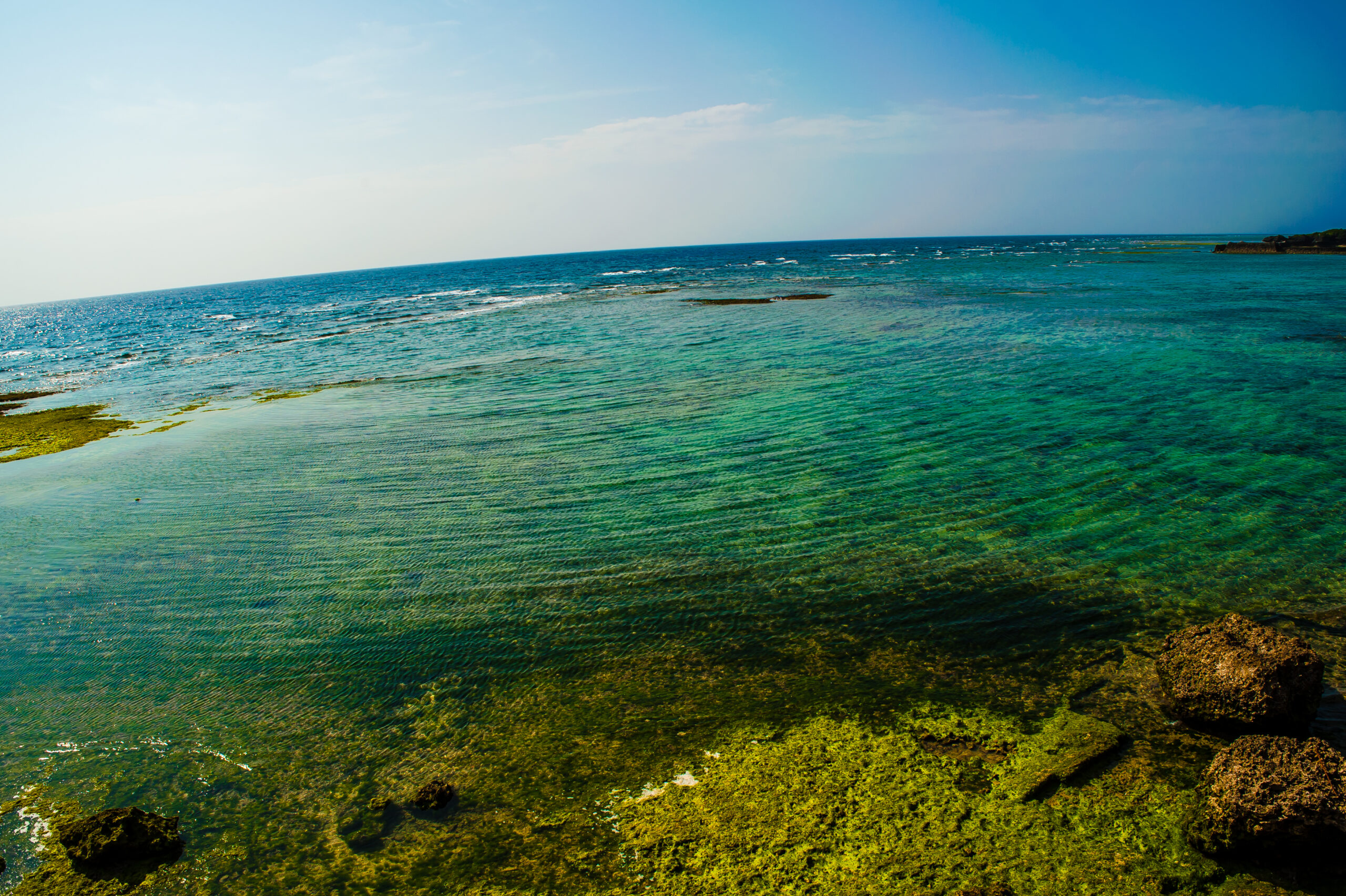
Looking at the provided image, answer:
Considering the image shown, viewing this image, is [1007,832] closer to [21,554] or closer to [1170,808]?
[1170,808]

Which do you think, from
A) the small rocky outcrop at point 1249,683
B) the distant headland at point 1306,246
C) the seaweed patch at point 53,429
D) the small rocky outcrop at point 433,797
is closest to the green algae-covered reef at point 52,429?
the seaweed patch at point 53,429

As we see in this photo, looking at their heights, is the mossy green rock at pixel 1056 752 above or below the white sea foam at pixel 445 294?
below

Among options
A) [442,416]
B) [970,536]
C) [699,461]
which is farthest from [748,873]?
[442,416]

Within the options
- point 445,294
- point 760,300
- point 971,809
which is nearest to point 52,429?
point 971,809

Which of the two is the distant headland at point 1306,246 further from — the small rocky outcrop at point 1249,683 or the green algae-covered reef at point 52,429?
the green algae-covered reef at point 52,429

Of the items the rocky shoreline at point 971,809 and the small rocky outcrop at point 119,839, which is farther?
the small rocky outcrop at point 119,839

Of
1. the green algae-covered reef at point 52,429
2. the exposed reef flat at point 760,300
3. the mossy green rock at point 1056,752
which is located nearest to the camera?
the mossy green rock at point 1056,752

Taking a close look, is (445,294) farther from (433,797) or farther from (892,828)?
(892,828)
